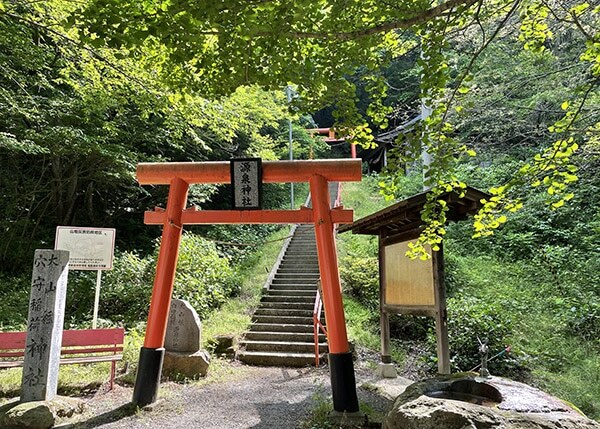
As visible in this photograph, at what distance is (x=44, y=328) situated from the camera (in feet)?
14.6

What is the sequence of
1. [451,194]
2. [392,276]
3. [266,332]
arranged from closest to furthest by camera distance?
[451,194], [392,276], [266,332]

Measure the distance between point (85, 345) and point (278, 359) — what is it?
333 centimetres

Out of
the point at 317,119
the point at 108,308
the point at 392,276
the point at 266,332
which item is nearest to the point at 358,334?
the point at 266,332

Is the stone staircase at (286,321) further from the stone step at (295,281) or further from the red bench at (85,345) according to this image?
the red bench at (85,345)

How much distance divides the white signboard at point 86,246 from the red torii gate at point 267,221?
55.2 inches

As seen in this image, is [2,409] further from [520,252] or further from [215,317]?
[520,252]

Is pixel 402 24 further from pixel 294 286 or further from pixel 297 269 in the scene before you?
pixel 297 269

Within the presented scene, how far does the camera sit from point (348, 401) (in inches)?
180

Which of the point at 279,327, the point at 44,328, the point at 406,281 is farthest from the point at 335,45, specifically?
the point at 279,327

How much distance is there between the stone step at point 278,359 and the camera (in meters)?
7.23

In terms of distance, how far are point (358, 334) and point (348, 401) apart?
3.83 m

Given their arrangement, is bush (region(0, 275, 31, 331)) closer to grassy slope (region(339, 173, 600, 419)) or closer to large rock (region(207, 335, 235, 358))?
large rock (region(207, 335, 235, 358))

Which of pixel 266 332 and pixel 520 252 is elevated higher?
pixel 520 252

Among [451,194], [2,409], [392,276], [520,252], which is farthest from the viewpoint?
[520,252]
